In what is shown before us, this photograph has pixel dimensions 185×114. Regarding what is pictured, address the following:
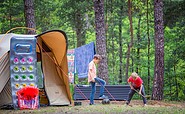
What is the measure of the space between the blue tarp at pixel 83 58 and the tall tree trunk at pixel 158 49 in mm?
2381

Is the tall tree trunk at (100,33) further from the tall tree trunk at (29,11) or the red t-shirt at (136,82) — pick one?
the red t-shirt at (136,82)

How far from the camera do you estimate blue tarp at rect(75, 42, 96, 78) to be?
1289 cm

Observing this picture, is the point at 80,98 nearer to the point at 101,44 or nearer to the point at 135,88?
the point at 101,44


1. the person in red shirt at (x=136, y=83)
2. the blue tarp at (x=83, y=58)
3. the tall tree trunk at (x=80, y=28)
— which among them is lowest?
the person in red shirt at (x=136, y=83)

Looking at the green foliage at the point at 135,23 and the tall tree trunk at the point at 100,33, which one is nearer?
the tall tree trunk at the point at 100,33

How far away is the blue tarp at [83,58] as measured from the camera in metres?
12.9

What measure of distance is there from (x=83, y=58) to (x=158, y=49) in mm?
3169

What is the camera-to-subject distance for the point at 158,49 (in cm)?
1170

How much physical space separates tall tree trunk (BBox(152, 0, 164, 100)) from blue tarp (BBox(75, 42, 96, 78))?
2381mm

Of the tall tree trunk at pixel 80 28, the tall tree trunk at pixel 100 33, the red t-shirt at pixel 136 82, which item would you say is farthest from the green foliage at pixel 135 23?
the red t-shirt at pixel 136 82

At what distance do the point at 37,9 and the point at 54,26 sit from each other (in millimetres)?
3205

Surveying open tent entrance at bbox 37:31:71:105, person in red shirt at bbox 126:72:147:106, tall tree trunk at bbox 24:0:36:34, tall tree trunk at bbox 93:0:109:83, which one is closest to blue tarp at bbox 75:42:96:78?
tall tree trunk at bbox 93:0:109:83

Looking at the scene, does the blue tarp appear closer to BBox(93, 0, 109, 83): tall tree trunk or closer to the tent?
BBox(93, 0, 109, 83): tall tree trunk

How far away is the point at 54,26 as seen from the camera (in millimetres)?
21250
